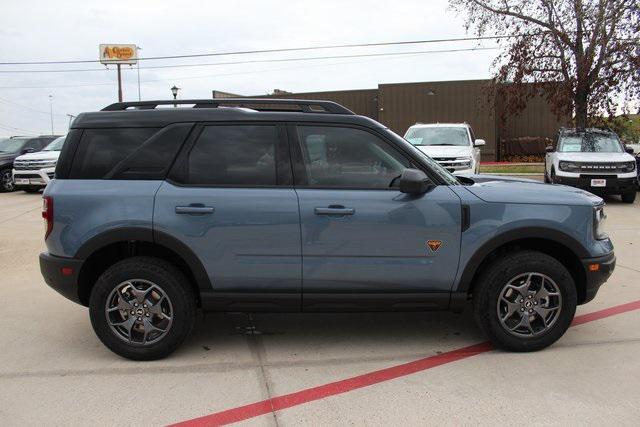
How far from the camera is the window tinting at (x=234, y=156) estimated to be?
13.2ft

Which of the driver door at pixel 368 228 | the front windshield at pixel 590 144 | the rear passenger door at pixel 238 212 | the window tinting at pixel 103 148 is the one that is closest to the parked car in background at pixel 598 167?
the front windshield at pixel 590 144

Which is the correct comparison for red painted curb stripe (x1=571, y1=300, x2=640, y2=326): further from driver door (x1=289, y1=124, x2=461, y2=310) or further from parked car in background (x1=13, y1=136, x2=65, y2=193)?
parked car in background (x1=13, y1=136, x2=65, y2=193)

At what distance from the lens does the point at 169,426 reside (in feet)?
10.3

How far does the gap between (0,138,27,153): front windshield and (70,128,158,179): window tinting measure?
637 inches

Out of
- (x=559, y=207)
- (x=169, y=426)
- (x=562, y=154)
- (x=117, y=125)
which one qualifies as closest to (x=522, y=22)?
(x=562, y=154)

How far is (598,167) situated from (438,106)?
14.8 metres

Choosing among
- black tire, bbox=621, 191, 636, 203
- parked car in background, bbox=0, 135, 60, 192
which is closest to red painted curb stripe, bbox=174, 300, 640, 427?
black tire, bbox=621, 191, 636, 203

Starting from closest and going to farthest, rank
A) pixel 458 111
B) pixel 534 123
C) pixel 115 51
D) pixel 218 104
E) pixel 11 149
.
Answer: pixel 218 104 < pixel 11 149 < pixel 458 111 < pixel 534 123 < pixel 115 51

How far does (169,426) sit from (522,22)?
16664 millimetres

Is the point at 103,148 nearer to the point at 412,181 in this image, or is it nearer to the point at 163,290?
the point at 163,290

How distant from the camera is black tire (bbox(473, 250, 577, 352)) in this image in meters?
3.99

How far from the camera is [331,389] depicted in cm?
358

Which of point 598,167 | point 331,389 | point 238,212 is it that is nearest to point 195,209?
point 238,212

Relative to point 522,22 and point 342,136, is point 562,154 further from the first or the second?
point 342,136
